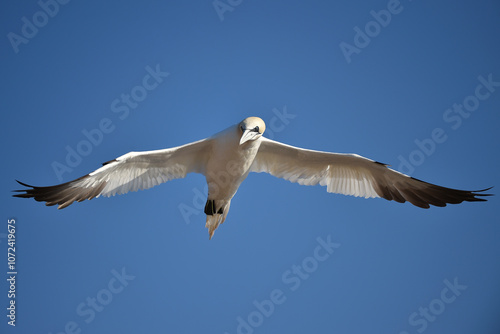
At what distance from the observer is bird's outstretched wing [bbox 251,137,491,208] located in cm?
1264

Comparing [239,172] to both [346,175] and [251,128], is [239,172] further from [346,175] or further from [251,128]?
[346,175]

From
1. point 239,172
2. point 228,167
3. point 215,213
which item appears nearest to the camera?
point 228,167

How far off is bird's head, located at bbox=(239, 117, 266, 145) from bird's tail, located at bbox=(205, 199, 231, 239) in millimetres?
1993

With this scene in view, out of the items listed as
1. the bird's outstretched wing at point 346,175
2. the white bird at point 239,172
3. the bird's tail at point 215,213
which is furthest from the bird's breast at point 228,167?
the bird's outstretched wing at point 346,175

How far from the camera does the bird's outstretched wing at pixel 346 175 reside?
12.6 m

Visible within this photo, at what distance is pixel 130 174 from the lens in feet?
41.3

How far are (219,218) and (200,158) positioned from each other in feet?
4.60

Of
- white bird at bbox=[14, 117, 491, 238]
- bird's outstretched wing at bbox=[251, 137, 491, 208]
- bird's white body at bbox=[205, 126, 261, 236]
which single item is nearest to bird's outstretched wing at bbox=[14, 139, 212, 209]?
white bird at bbox=[14, 117, 491, 238]

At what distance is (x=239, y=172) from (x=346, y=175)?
248 cm

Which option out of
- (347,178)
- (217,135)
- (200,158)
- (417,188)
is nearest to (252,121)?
(217,135)

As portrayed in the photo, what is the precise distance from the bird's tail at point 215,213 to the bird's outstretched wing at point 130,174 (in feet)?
2.52

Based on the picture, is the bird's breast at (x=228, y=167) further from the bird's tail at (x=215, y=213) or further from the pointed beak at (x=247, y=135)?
the pointed beak at (x=247, y=135)

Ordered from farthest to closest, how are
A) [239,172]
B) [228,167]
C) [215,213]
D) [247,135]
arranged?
[215,213] < [239,172] < [228,167] < [247,135]

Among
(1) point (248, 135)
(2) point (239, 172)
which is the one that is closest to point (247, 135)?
(1) point (248, 135)
